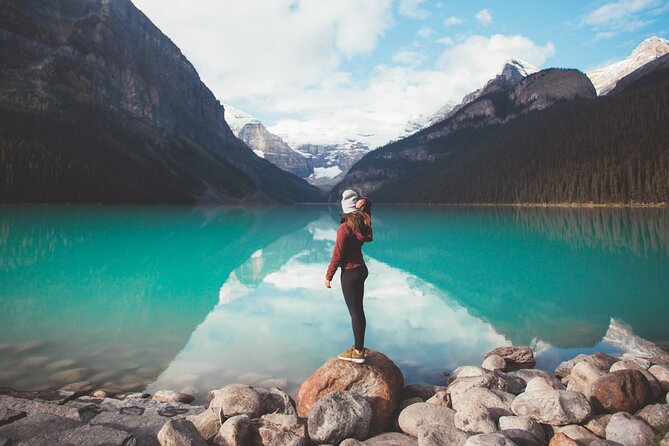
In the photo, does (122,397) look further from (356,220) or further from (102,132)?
(102,132)

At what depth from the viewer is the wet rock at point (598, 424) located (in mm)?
Answer: 6185

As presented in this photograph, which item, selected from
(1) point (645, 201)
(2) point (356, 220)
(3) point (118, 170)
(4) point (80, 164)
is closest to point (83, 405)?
(2) point (356, 220)

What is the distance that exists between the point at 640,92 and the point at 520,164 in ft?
136

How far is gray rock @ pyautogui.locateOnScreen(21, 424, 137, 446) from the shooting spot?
549cm

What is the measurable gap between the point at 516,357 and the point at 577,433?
490cm

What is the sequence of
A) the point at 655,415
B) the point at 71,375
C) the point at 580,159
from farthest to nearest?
the point at 580,159 → the point at 71,375 → the point at 655,415

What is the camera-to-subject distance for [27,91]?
13562 cm

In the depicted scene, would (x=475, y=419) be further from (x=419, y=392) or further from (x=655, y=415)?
(x=655, y=415)

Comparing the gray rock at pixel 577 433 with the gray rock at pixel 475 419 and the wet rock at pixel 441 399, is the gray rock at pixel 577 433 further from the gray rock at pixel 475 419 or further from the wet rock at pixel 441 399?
the wet rock at pixel 441 399

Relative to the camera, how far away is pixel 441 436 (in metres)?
5.78

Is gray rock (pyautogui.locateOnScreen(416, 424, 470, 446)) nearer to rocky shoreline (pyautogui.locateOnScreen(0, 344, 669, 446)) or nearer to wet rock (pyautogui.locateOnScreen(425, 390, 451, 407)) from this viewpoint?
rocky shoreline (pyautogui.locateOnScreen(0, 344, 669, 446))

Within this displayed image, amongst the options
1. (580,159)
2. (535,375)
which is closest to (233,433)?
(535,375)

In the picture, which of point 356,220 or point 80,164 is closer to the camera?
point 356,220

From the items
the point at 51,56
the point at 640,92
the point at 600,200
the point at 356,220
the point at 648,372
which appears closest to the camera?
the point at 356,220
